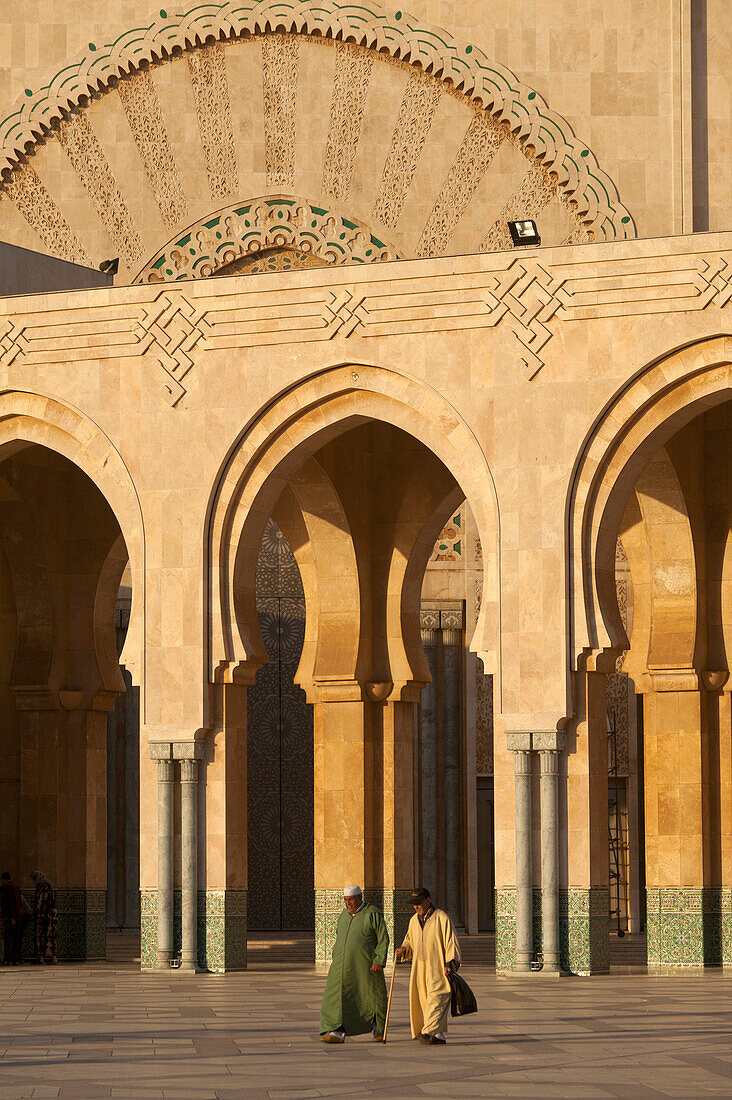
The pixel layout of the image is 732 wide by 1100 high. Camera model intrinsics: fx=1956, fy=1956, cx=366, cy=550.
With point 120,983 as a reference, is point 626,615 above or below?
above

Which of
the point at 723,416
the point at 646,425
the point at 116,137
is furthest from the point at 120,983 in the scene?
the point at 116,137

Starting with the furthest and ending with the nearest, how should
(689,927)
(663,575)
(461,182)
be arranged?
(461,182)
(663,575)
(689,927)

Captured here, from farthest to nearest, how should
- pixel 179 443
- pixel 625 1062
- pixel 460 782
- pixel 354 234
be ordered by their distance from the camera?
pixel 460 782
pixel 354 234
pixel 179 443
pixel 625 1062

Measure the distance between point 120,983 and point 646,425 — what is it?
448 cm

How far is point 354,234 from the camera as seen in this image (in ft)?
55.4

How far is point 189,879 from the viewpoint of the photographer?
38.9 ft

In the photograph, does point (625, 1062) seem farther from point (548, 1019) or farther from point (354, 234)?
point (354, 234)

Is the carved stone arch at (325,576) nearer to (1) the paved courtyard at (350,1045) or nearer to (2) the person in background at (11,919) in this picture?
(2) the person in background at (11,919)

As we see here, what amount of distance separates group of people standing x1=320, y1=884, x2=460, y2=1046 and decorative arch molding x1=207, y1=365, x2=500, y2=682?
3.93 meters

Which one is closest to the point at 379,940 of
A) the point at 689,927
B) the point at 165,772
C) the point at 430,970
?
the point at 430,970

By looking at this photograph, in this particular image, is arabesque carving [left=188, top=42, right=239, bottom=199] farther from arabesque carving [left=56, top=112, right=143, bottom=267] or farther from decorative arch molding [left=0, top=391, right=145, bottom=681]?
Result: decorative arch molding [left=0, top=391, right=145, bottom=681]

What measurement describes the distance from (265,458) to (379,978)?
4.73 m

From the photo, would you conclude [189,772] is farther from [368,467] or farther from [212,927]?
[368,467]

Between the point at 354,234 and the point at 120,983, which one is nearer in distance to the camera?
the point at 120,983
